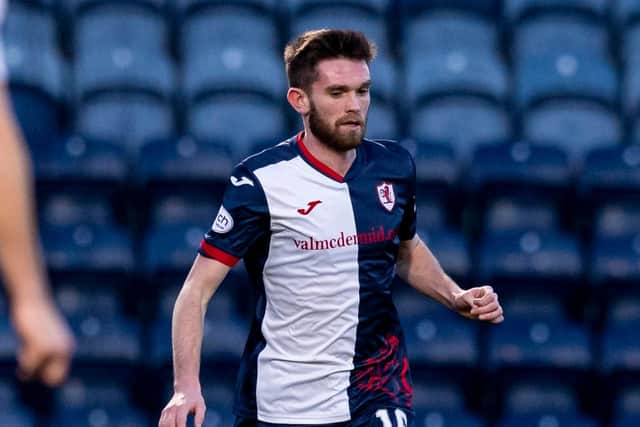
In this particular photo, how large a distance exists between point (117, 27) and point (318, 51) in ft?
16.0

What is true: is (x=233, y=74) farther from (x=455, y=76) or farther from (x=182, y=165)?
(x=455, y=76)

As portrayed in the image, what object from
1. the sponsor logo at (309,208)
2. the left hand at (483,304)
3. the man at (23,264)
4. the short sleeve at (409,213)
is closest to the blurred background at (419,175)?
the short sleeve at (409,213)

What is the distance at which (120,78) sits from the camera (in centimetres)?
880

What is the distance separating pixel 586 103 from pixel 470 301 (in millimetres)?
4641

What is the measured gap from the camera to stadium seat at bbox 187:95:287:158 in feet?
28.6

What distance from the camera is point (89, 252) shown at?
25.5 ft

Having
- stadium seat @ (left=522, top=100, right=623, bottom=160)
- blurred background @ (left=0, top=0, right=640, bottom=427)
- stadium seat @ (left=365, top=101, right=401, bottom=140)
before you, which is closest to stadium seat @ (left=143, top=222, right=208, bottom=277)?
blurred background @ (left=0, top=0, right=640, bottom=427)

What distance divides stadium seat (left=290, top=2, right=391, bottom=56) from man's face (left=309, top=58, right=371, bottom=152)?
4.73 m

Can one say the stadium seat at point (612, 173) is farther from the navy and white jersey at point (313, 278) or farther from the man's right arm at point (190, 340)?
the man's right arm at point (190, 340)

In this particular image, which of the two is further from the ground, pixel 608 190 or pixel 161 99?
pixel 161 99

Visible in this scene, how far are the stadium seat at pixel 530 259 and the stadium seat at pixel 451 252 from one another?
4.9 inches

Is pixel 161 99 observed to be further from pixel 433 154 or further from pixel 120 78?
pixel 433 154

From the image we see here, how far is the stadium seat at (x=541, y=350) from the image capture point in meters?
7.65

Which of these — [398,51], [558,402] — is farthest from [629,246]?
[398,51]
